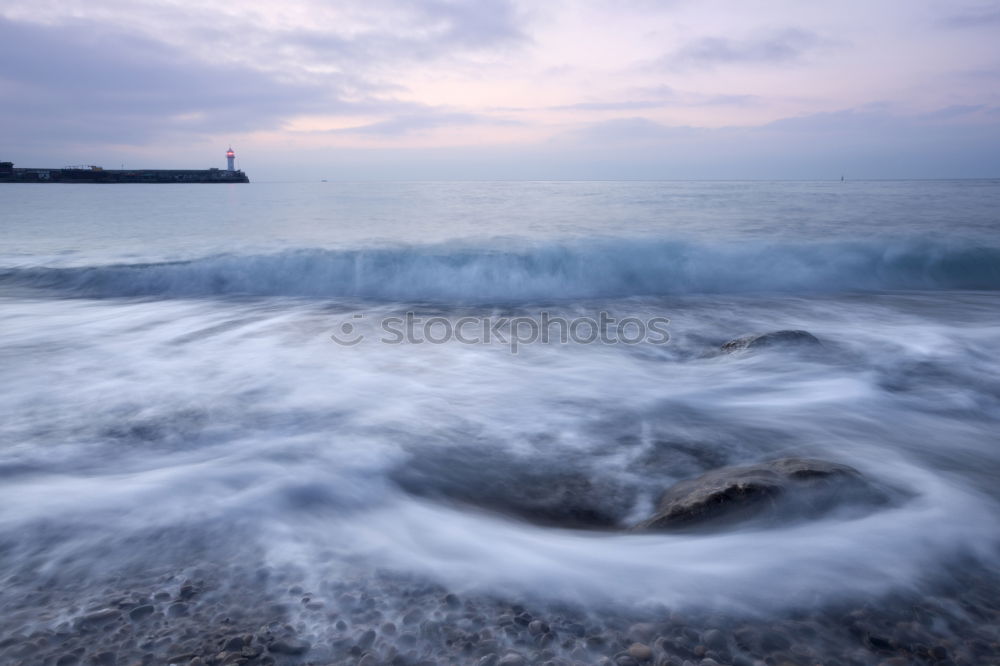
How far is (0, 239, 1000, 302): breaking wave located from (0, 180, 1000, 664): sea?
3.00 feet

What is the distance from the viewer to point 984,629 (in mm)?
2086

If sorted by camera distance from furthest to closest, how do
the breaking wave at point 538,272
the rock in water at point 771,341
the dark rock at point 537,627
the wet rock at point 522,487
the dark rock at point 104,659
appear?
the breaking wave at point 538,272
the rock in water at point 771,341
the wet rock at point 522,487
the dark rock at point 537,627
the dark rock at point 104,659

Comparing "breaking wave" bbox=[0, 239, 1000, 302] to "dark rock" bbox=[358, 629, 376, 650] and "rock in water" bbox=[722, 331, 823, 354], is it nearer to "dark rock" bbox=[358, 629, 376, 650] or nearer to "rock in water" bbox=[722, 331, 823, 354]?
"rock in water" bbox=[722, 331, 823, 354]

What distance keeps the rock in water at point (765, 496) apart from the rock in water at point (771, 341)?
3111mm

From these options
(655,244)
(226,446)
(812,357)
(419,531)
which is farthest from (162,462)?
(655,244)

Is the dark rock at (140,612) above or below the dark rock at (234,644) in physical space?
below

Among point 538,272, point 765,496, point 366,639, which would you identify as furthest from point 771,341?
point 538,272

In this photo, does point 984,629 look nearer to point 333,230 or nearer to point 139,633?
point 139,633

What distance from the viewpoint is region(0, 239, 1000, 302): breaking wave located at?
11.2m

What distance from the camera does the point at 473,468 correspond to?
12.5 feet

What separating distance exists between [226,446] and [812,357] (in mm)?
5336

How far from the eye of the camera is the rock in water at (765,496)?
2.86 meters

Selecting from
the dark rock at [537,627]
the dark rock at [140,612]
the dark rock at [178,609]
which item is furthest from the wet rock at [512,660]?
the dark rock at [140,612]

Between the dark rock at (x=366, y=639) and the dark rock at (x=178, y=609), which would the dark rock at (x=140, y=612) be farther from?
the dark rock at (x=366, y=639)
